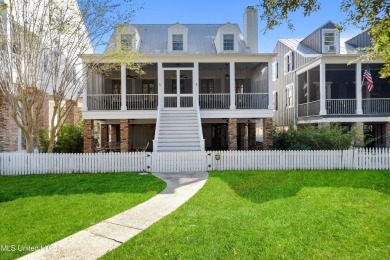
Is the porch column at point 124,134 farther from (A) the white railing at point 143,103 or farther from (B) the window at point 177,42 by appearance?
(B) the window at point 177,42

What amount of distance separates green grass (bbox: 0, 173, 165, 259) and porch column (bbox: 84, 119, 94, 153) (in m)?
4.28

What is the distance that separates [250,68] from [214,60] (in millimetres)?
4266

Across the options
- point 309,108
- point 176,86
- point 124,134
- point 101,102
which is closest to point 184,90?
point 176,86

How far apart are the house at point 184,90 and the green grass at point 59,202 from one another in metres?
3.79

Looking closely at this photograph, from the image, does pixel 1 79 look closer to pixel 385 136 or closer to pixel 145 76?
pixel 145 76

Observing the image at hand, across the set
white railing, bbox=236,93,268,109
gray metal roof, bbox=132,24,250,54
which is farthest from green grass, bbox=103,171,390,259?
gray metal roof, bbox=132,24,250,54

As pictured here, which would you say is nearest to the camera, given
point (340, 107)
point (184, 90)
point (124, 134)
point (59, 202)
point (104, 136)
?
point (59, 202)

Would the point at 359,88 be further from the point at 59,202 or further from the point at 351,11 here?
the point at 59,202

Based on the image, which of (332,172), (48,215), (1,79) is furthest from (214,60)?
(48,215)

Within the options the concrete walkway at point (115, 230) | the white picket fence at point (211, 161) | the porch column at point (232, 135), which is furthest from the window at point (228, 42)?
the concrete walkway at point (115, 230)

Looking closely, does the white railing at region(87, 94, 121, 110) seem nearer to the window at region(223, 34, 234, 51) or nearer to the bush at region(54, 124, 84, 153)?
the bush at region(54, 124, 84, 153)

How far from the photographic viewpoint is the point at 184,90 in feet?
67.4

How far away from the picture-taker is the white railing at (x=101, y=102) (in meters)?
16.3

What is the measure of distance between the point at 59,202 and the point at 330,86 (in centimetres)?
2066
